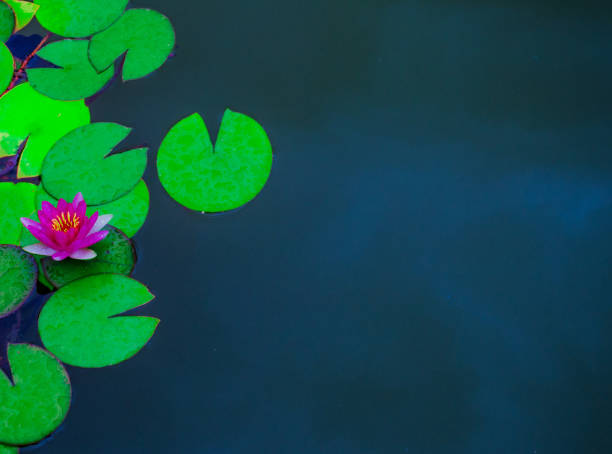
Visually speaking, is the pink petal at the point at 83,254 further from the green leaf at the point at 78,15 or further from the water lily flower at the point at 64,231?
the green leaf at the point at 78,15

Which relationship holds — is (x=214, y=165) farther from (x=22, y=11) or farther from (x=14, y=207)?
(x=22, y=11)

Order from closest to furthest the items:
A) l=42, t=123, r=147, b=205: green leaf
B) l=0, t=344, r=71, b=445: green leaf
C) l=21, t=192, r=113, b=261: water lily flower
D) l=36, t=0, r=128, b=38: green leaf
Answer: l=0, t=344, r=71, b=445: green leaf < l=21, t=192, r=113, b=261: water lily flower < l=42, t=123, r=147, b=205: green leaf < l=36, t=0, r=128, b=38: green leaf

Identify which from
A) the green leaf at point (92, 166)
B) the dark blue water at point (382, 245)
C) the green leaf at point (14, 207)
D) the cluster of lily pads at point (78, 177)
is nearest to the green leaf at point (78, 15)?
the cluster of lily pads at point (78, 177)

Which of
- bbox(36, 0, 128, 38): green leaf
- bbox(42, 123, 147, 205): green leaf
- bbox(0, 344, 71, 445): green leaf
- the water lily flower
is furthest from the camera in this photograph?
bbox(36, 0, 128, 38): green leaf

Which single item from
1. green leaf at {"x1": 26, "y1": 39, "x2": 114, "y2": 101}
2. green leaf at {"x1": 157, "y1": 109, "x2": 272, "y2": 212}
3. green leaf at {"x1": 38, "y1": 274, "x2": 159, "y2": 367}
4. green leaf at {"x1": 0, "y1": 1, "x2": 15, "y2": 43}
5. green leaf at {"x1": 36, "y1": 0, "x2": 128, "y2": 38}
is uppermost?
green leaf at {"x1": 36, "y1": 0, "x2": 128, "y2": 38}

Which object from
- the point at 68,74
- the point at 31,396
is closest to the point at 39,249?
the point at 31,396

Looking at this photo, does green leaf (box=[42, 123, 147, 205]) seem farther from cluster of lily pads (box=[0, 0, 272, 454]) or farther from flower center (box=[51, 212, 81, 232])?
flower center (box=[51, 212, 81, 232])

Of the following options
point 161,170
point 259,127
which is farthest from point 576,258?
point 161,170

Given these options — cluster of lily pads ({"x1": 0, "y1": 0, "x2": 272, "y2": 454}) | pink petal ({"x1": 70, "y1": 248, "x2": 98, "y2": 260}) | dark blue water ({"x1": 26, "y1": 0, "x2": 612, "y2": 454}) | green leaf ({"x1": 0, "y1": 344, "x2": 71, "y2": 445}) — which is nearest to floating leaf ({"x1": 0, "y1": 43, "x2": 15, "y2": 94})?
cluster of lily pads ({"x1": 0, "y1": 0, "x2": 272, "y2": 454})
